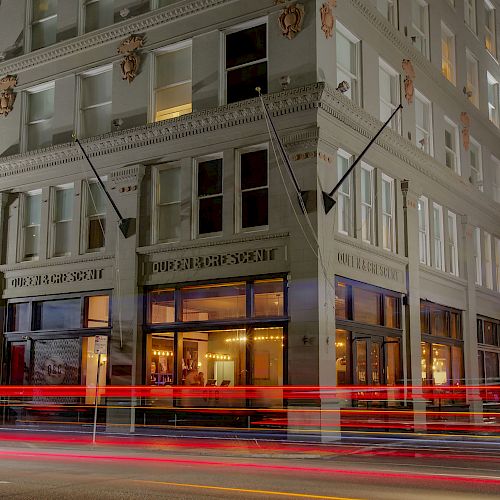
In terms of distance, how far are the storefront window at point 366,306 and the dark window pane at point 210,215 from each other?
504 cm

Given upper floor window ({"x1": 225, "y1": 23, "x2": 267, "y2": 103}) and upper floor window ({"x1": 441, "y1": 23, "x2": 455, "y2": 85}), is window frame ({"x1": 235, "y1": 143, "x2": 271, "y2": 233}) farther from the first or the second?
upper floor window ({"x1": 441, "y1": 23, "x2": 455, "y2": 85})

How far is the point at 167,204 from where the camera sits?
1059 inches

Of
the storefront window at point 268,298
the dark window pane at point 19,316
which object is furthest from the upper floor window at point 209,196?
the dark window pane at point 19,316

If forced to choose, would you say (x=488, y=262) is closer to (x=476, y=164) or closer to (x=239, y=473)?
(x=476, y=164)

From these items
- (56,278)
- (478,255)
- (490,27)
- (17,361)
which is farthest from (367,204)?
(490,27)

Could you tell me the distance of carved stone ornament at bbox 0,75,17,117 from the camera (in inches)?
1235

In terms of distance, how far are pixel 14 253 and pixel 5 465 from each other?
1541 centimetres

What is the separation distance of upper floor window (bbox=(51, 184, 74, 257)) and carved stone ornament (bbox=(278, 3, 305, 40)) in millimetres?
10417

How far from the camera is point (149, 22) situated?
2783 centimetres

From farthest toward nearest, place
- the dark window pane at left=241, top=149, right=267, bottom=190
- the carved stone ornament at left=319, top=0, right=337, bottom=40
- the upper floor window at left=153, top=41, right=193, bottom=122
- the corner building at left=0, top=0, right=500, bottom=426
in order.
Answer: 1. the upper floor window at left=153, top=41, right=193, bottom=122
2. the dark window pane at left=241, top=149, right=267, bottom=190
3. the carved stone ornament at left=319, top=0, right=337, bottom=40
4. the corner building at left=0, top=0, right=500, bottom=426

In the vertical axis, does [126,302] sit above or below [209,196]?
below

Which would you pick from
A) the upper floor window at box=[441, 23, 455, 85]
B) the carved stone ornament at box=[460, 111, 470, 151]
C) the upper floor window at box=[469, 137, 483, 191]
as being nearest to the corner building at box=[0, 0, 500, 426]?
the upper floor window at box=[441, 23, 455, 85]

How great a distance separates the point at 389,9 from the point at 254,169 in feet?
31.9

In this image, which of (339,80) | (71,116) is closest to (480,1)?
(339,80)
